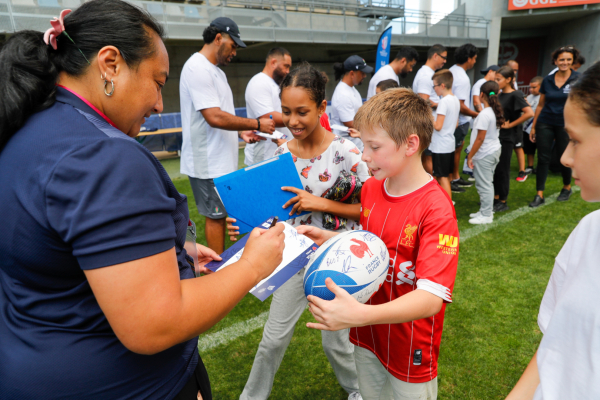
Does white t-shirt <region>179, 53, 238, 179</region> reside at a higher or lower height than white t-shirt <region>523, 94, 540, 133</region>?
higher

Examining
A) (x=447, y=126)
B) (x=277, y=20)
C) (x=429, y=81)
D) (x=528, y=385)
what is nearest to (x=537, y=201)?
(x=447, y=126)

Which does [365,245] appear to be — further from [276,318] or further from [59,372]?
[59,372]

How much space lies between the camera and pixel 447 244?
150 centimetres

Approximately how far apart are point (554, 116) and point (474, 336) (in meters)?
4.53

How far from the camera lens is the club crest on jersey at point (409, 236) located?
64.2 inches

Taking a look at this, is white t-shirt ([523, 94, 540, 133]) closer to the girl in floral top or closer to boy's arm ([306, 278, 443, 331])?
the girl in floral top

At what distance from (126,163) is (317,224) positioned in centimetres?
159

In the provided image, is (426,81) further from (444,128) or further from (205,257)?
(205,257)

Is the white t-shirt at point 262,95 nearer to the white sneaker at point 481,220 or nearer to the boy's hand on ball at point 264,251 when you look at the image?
the white sneaker at point 481,220

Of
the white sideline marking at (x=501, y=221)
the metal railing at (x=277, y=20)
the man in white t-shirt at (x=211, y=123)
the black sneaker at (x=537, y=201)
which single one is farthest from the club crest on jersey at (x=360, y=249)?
the metal railing at (x=277, y=20)

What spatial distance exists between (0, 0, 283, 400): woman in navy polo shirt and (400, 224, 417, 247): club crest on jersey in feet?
2.51

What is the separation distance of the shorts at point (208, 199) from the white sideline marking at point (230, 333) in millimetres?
1168

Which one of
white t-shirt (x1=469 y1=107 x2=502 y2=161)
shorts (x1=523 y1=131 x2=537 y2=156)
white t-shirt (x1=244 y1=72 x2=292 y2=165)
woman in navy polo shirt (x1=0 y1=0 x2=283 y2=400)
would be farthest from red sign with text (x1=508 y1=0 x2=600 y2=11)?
woman in navy polo shirt (x1=0 y1=0 x2=283 y2=400)

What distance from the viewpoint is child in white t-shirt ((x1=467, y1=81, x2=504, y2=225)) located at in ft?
17.7
